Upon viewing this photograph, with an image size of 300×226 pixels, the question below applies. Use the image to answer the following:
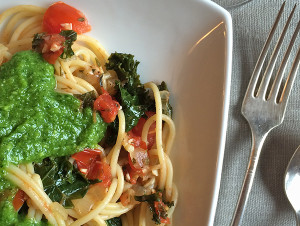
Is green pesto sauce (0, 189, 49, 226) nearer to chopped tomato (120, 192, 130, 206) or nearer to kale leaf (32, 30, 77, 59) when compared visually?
chopped tomato (120, 192, 130, 206)

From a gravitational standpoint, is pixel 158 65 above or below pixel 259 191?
above

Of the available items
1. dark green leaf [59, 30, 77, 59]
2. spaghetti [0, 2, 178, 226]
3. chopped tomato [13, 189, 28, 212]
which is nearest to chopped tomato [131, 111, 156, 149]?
spaghetti [0, 2, 178, 226]

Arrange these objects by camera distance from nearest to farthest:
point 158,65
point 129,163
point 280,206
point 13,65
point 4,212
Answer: point 4,212 < point 13,65 < point 129,163 < point 158,65 < point 280,206

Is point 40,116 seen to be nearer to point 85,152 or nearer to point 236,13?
point 85,152

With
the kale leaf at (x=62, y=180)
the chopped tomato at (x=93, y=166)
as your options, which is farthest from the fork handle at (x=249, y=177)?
the kale leaf at (x=62, y=180)

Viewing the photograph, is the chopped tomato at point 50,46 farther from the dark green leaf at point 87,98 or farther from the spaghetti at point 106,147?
the dark green leaf at point 87,98

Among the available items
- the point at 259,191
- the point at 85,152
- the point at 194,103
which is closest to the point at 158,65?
the point at 194,103

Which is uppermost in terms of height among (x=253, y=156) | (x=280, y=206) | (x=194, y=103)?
(x=194, y=103)
